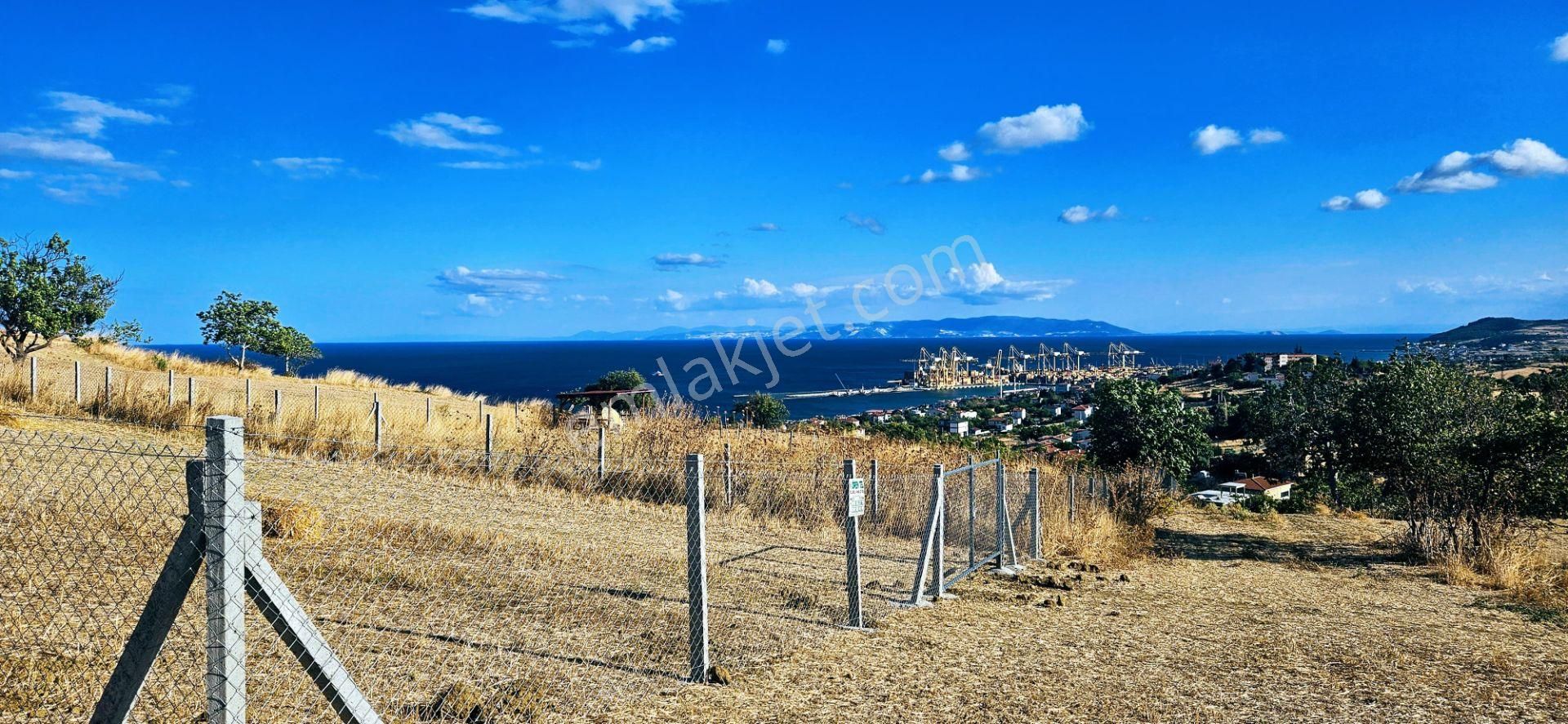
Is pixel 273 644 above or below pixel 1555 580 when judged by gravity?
above

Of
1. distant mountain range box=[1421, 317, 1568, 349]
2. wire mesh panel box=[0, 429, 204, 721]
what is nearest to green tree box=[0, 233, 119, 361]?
wire mesh panel box=[0, 429, 204, 721]

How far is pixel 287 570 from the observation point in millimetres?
8305

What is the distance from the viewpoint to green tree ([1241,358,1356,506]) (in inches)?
666

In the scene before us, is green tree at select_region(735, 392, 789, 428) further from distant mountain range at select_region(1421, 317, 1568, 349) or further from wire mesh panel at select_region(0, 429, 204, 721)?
distant mountain range at select_region(1421, 317, 1568, 349)

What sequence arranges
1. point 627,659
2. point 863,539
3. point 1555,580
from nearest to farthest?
point 627,659, point 1555,580, point 863,539

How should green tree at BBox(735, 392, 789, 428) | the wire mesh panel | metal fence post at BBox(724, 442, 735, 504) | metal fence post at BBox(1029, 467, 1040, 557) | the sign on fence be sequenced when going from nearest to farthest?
the wire mesh panel, the sign on fence, metal fence post at BBox(1029, 467, 1040, 557), metal fence post at BBox(724, 442, 735, 504), green tree at BBox(735, 392, 789, 428)

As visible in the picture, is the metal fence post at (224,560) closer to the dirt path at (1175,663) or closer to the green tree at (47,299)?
the dirt path at (1175,663)

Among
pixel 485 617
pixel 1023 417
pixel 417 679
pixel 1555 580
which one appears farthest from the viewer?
pixel 1023 417

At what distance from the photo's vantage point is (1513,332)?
72375 mm

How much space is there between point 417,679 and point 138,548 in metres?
4.08

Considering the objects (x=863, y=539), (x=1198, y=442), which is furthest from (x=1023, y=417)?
(x=863, y=539)

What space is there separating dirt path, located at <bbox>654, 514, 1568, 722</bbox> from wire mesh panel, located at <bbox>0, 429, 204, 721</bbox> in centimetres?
315

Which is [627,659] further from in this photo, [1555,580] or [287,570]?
[1555,580]

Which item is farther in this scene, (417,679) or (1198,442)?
(1198,442)
